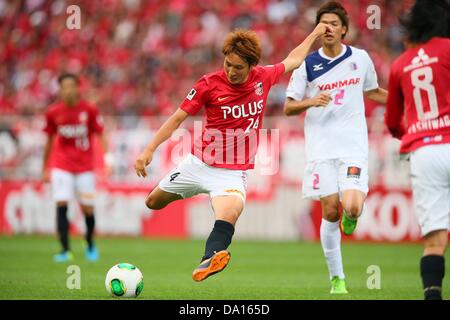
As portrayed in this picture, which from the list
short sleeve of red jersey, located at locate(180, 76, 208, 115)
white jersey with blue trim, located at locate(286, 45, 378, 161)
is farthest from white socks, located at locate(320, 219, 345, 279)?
short sleeve of red jersey, located at locate(180, 76, 208, 115)

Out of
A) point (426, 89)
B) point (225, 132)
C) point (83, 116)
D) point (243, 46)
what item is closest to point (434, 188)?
point (426, 89)

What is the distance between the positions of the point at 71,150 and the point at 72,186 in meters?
0.59

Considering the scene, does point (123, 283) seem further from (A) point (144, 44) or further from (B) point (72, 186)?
(A) point (144, 44)

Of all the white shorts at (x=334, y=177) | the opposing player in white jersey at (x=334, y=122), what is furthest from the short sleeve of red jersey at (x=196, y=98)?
the white shorts at (x=334, y=177)

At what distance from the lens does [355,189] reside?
30.3 feet

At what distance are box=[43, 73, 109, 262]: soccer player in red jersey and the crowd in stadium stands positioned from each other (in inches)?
303

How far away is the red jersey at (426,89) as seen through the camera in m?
6.97

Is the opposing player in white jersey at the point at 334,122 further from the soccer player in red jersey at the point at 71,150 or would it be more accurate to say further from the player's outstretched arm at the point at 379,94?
the soccer player in red jersey at the point at 71,150

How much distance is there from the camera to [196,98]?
337 inches

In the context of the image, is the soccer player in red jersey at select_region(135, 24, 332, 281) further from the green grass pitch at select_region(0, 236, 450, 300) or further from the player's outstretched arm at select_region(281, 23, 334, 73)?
the green grass pitch at select_region(0, 236, 450, 300)

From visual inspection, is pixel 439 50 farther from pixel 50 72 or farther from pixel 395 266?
pixel 50 72

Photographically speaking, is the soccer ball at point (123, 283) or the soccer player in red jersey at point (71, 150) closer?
the soccer ball at point (123, 283)

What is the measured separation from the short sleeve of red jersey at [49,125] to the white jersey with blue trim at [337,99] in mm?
5961
